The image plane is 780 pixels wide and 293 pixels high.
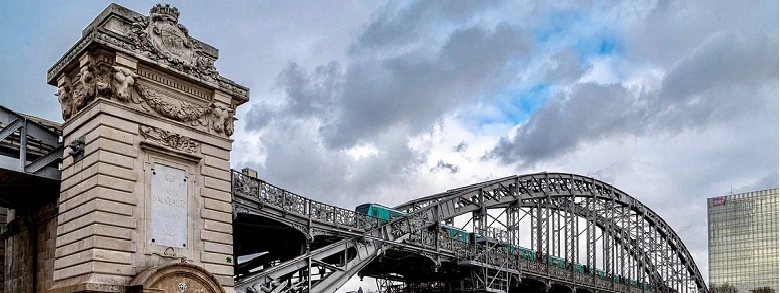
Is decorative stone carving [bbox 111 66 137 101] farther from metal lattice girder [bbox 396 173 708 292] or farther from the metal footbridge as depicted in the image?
metal lattice girder [bbox 396 173 708 292]

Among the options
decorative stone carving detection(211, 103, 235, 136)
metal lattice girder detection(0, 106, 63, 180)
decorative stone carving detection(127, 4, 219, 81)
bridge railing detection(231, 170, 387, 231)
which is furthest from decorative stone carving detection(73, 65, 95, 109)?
bridge railing detection(231, 170, 387, 231)

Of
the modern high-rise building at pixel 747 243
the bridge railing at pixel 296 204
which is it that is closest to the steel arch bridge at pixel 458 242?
the bridge railing at pixel 296 204

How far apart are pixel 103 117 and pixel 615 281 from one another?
212 feet

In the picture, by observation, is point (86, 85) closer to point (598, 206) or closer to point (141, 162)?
point (141, 162)

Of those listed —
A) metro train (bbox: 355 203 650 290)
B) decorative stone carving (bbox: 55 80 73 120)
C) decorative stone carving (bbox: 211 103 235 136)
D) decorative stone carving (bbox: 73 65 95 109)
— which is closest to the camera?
decorative stone carving (bbox: 73 65 95 109)

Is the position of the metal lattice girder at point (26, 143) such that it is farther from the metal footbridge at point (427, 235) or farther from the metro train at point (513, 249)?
the metro train at point (513, 249)

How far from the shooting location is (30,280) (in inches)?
1077

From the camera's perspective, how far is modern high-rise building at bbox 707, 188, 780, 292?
182125 mm

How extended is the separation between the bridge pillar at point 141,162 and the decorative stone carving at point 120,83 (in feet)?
0.10

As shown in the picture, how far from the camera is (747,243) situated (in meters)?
191

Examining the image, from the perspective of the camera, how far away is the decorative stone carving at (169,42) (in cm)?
2506

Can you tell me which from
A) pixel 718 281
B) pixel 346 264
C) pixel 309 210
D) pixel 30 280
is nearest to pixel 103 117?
pixel 30 280

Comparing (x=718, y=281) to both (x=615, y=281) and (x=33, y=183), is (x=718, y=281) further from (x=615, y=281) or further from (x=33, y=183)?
(x=33, y=183)

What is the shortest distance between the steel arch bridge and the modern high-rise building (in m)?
100
